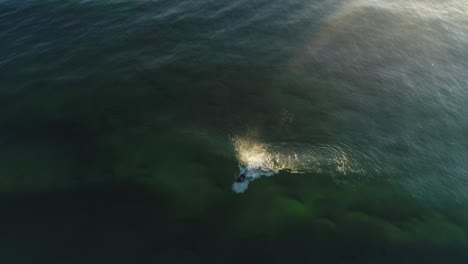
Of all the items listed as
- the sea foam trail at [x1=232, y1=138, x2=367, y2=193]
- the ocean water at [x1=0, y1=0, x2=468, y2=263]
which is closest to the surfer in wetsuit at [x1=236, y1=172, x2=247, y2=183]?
the sea foam trail at [x1=232, y1=138, x2=367, y2=193]

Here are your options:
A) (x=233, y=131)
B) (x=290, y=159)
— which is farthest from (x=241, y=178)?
(x=233, y=131)

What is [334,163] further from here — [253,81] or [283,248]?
[253,81]

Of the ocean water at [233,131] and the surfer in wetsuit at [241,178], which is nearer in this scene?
the ocean water at [233,131]

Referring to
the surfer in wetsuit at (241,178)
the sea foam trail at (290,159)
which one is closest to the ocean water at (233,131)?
the sea foam trail at (290,159)

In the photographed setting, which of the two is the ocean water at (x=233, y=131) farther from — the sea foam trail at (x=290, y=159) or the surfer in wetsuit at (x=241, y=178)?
the surfer in wetsuit at (x=241, y=178)

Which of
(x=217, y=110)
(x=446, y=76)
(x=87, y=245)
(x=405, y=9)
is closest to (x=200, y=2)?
(x=217, y=110)

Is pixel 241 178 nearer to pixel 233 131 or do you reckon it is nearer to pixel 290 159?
pixel 290 159
